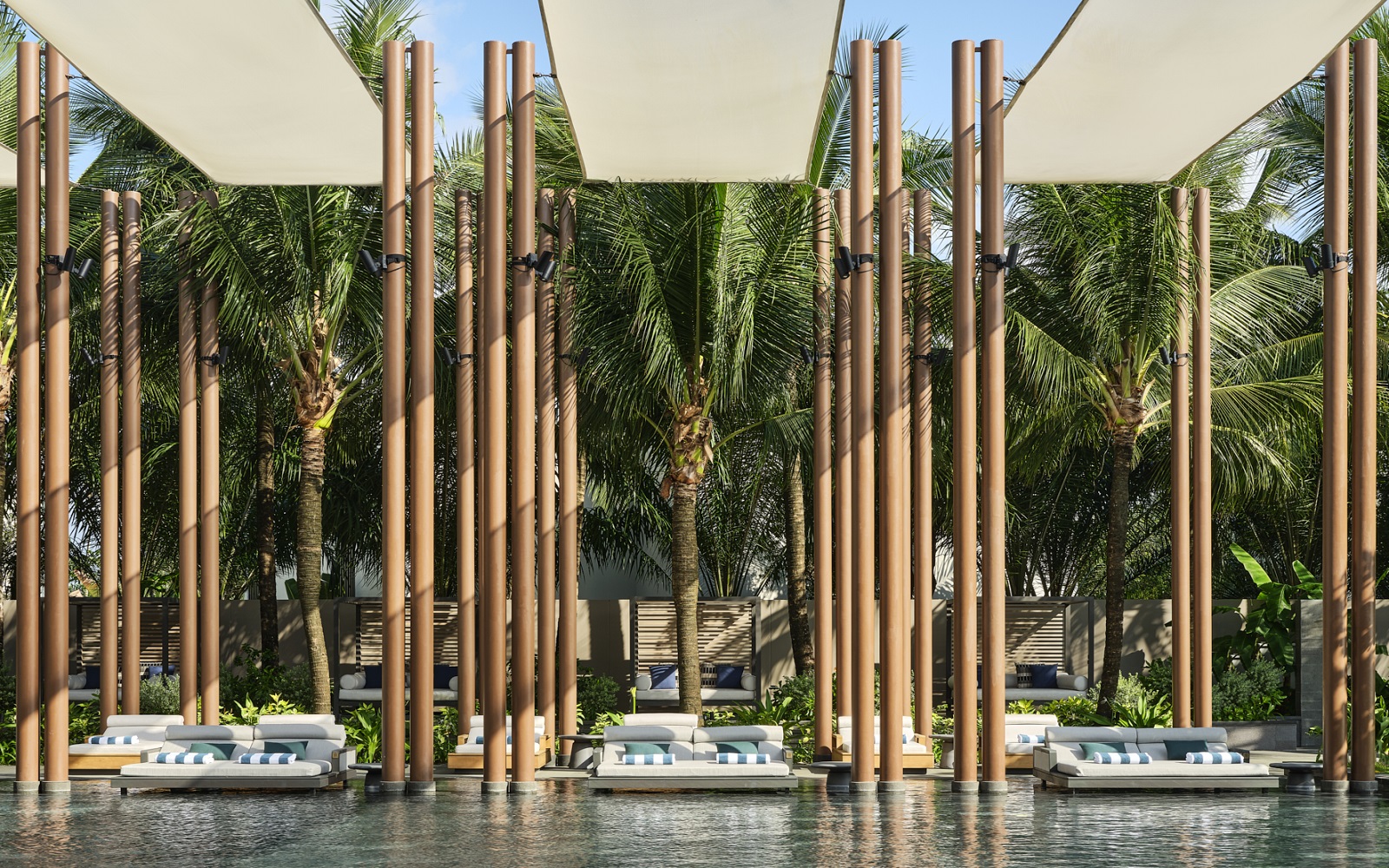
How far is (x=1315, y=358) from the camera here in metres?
21.2

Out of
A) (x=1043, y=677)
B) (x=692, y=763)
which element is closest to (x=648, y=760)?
(x=692, y=763)

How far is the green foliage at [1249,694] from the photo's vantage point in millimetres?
20281

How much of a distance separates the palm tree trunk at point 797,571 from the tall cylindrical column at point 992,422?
7777mm

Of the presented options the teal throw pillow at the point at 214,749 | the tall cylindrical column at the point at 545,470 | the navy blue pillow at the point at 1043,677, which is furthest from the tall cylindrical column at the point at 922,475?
the teal throw pillow at the point at 214,749

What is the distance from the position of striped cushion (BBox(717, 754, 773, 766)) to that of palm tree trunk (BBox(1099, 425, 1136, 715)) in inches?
266

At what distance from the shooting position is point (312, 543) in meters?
19.1

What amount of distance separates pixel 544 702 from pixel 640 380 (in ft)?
13.7

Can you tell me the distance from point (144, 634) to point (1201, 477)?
60.2ft

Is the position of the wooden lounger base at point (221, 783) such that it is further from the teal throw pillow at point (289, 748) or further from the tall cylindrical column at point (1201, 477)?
the tall cylindrical column at point (1201, 477)

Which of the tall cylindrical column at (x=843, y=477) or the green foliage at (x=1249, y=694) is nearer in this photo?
the tall cylindrical column at (x=843, y=477)

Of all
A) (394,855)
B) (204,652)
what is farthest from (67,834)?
(204,652)

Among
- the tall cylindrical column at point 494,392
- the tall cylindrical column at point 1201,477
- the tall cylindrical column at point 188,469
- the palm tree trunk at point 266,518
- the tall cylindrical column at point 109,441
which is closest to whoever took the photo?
the tall cylindrical column at point 494,392

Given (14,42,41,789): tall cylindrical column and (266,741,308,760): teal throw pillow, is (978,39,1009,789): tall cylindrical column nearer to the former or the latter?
(266,741,308,760): teal throw pillow

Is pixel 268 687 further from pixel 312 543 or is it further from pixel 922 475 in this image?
pixel 922 475
